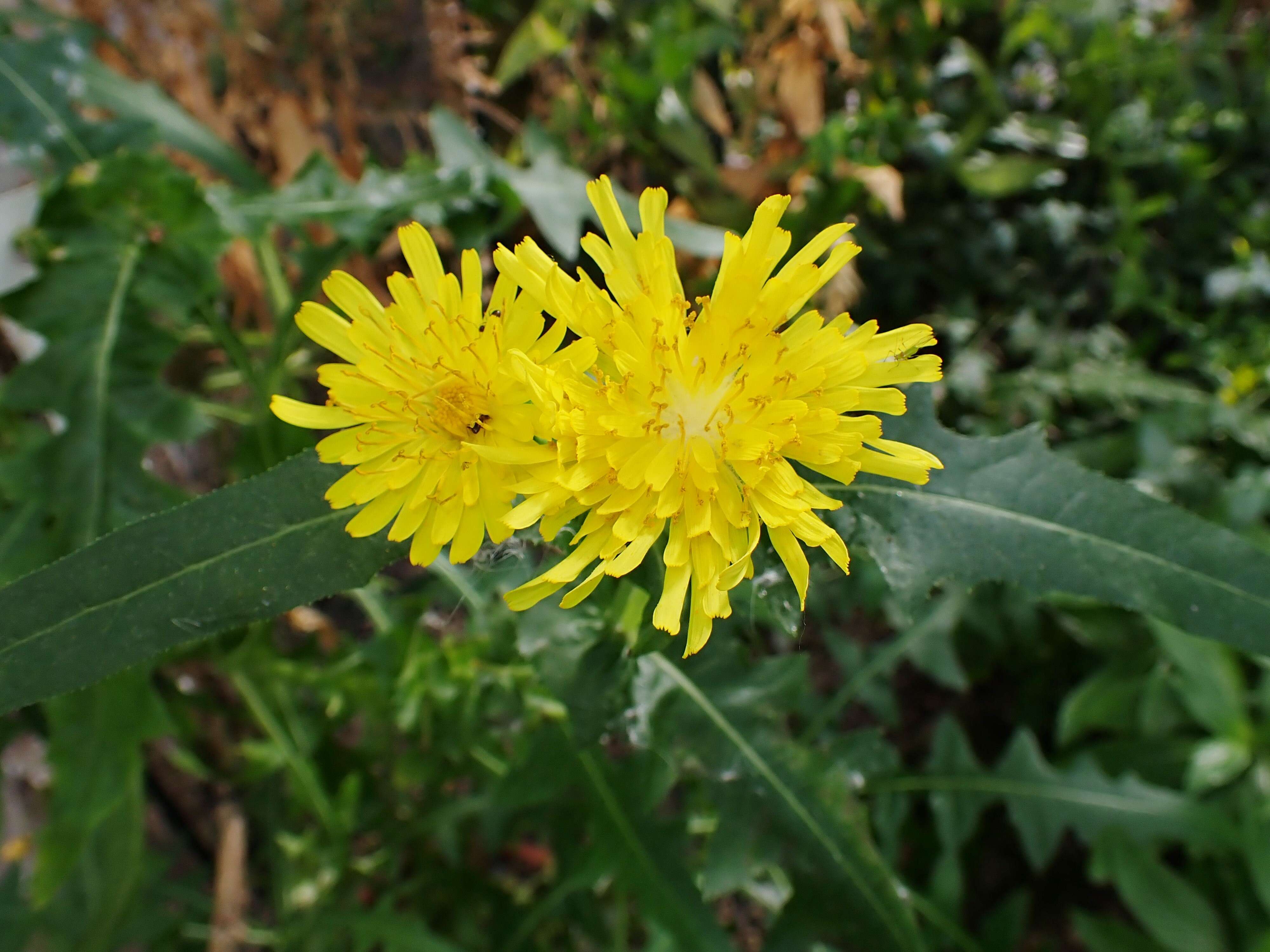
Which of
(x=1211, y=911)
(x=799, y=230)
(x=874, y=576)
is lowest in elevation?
(x=1211, y=911)

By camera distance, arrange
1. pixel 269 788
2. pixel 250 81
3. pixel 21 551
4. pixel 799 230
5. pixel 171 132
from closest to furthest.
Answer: pixel 21 551 → pixel 171 132 → pixel 269 788 → pixel 799 230 → pixel 250 81

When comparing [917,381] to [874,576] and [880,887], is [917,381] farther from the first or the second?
[874,576]

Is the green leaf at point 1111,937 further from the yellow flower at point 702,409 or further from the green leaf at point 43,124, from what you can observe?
the green leaf at point 43,124

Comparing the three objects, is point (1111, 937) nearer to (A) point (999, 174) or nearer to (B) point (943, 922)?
(B) point (943, 922)

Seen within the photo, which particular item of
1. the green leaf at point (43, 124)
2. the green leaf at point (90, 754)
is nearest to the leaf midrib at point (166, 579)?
the green leaf at point (90, 754)

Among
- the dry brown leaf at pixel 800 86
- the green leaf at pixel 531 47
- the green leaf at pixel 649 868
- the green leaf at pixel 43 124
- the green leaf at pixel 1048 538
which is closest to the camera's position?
the green leaf at pixel 1048 538

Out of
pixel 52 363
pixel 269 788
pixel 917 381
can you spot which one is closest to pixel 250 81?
pixel 52 363
